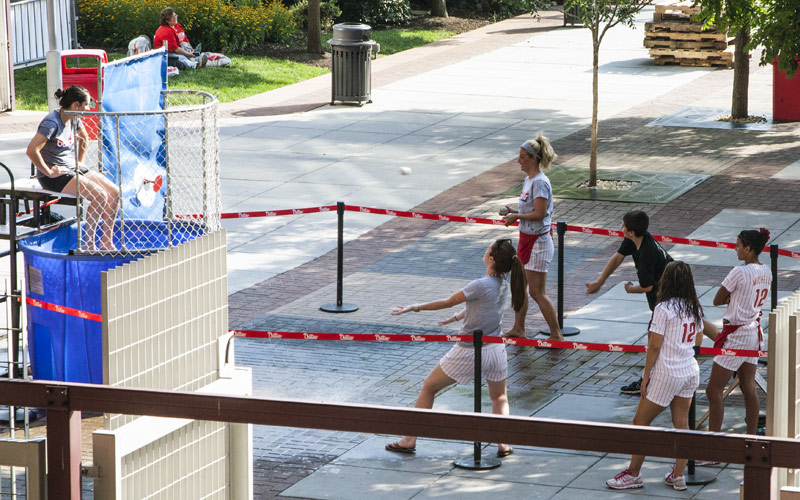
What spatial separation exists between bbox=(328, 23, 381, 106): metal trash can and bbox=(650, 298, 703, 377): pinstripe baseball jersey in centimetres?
1580

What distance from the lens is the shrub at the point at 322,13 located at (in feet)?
107

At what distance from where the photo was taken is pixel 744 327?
8.17 meters

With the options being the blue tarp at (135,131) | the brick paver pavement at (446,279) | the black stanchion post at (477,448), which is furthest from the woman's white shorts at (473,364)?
the blue tarp at (135,131)

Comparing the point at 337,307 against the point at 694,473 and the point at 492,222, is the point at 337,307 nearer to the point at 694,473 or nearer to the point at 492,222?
the point at 492,222

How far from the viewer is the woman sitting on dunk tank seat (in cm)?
884

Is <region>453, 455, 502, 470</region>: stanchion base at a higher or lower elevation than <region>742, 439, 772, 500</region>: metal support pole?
lower

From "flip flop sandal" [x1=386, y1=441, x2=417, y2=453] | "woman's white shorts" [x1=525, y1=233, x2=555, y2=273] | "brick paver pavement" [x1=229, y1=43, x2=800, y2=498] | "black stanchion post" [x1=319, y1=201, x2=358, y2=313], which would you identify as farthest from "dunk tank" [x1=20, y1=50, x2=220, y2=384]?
"woman's white shorts" [x1=525, y1=233, x2=555, y2=273]

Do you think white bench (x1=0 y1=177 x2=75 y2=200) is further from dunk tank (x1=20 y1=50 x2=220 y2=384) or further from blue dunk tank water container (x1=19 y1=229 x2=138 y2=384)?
blue dunk tank water container (x1=19 y1=229 x2=138 y2=384)

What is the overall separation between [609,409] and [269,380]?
2754 mm

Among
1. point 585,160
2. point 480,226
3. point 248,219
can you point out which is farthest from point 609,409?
point 585,160

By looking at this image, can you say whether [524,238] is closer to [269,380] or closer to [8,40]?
[269,380]

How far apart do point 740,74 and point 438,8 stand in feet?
55.2

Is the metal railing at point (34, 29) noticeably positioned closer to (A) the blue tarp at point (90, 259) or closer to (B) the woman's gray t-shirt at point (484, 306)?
(A) the blue tarp at point (90, 259)

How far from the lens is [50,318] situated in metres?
9.07
